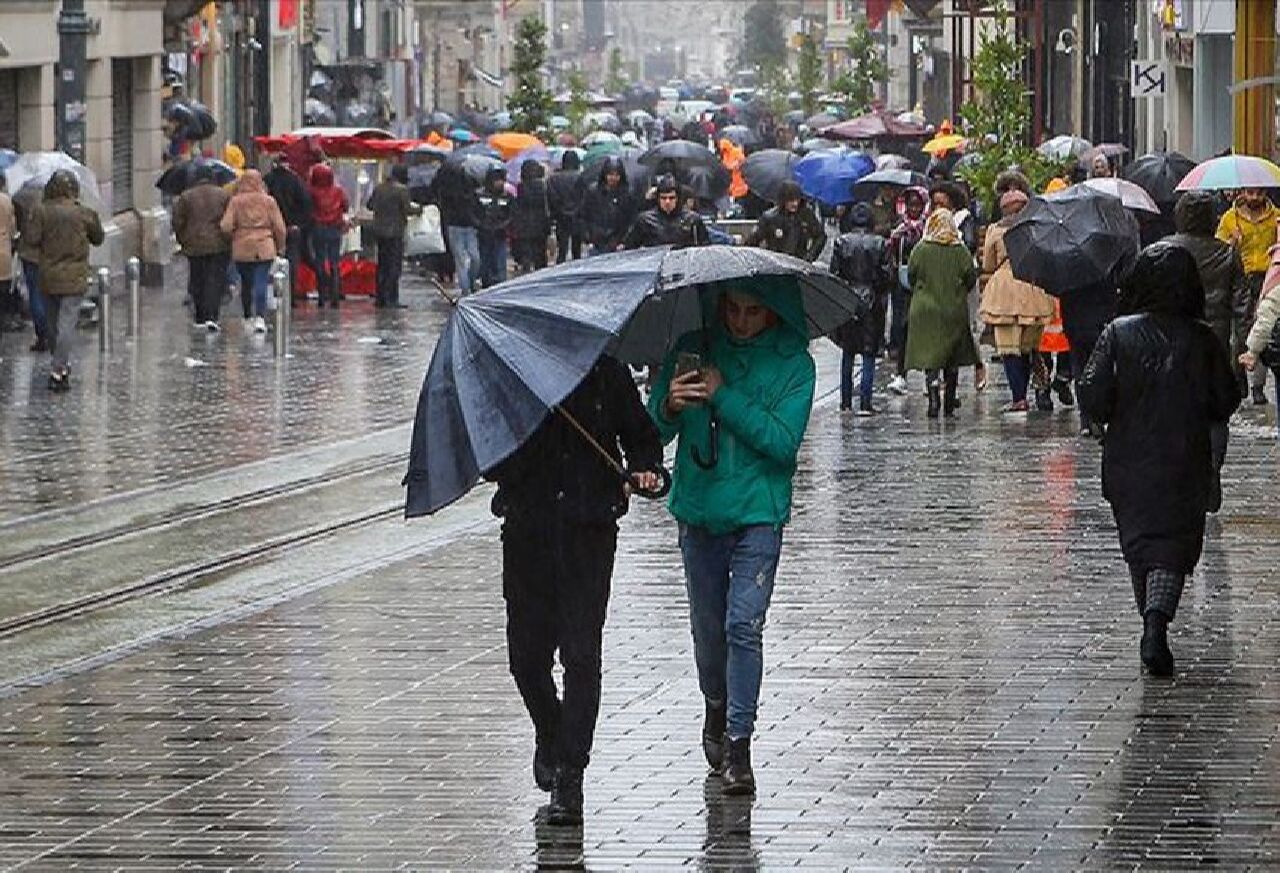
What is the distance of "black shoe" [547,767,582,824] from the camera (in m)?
10.0

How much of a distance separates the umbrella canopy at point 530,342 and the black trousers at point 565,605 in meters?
0.35

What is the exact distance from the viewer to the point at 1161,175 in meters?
28.1

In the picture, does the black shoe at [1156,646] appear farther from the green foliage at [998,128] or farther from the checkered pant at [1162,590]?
the green foliage at [998,128]

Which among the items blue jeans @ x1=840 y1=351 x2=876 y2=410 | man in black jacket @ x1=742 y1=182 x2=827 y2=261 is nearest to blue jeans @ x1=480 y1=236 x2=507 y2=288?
man in black jacket @ x1=742 y1=182 x2=827 y2=261

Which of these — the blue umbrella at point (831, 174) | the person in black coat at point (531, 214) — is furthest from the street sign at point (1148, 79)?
the person in black coat at point (531, 214)

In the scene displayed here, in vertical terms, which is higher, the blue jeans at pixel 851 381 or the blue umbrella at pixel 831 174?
the blue umbrella at pixel 831 174

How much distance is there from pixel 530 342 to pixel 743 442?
846 mm

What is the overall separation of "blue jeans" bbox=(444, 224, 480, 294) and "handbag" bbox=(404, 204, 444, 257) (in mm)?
1299

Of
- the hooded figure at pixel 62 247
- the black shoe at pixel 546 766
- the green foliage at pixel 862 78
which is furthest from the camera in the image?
the green foliage at pixel 862 78

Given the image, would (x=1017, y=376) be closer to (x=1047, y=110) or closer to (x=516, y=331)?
(x=516, y=331)

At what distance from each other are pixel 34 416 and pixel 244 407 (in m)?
1.60

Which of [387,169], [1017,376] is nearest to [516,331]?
[1017,376]

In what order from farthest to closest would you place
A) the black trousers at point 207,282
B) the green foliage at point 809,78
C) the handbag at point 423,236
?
the green foliage at point 809,78 → the handbag at point 423,236 → the black trousers at point 207,282

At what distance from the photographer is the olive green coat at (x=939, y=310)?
2330 cm
